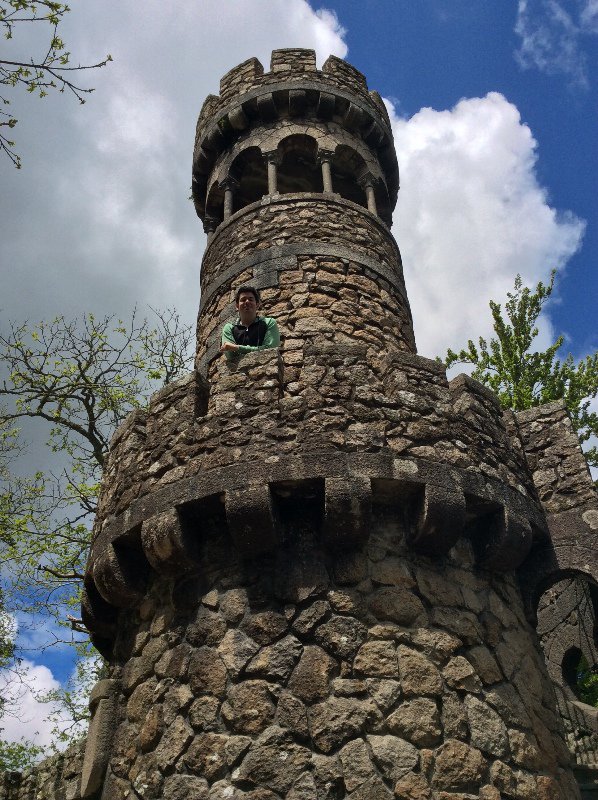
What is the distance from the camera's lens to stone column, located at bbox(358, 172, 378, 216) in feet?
27.5

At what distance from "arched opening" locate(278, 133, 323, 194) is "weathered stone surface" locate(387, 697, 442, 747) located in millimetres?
6539

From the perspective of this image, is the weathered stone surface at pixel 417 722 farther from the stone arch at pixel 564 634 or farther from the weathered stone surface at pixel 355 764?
the stone arch at pixel 564 634

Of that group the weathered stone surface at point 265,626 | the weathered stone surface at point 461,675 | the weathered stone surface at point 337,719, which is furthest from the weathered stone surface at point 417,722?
the weathered stone surface at point 265,626

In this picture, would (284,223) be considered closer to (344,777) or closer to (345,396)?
(345,396)

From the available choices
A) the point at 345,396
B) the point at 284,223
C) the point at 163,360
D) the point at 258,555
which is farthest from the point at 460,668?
the point at 163,360

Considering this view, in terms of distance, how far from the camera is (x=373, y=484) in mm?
4117

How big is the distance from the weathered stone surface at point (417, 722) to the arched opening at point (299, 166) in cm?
654

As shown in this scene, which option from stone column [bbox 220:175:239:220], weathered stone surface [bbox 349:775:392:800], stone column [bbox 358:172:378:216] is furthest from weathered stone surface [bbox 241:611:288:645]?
stone column [bbox 358:172:378:216]

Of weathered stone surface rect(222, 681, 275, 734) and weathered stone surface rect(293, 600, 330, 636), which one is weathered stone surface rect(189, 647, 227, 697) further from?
weathered stone surface rect(293, 600, 330, 636)

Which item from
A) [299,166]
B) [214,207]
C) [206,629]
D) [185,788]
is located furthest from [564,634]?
[214,207]

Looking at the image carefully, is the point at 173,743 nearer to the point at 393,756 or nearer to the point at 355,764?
the point at 355,764

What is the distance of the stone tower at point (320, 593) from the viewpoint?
11.6 ft

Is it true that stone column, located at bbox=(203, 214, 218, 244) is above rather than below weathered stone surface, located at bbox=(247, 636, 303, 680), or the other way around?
above

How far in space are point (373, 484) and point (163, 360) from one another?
1037 cm
